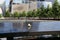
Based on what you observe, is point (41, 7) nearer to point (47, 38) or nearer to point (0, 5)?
point (0, 5)

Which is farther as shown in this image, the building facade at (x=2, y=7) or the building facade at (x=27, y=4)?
the building facade at (x=27, y=4)

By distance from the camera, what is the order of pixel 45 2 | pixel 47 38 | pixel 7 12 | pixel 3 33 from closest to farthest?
pixel 3 33 < pixel 47 38 < pixel 7 12 < pixel 45 2

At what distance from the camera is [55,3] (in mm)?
7523

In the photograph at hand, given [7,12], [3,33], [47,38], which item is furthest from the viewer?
[7,12]

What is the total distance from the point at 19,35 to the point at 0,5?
6495 mm

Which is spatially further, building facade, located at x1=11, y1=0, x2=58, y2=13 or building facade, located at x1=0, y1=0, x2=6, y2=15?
building facade, located at x1=11, y1=0, x2=58, y2=13

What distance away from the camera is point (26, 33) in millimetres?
1120

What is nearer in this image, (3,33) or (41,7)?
(3,33)

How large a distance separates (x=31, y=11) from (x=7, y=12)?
38.9 inches

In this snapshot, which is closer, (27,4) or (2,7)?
(2,7)

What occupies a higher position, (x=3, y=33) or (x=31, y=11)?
(x=3, y=33)

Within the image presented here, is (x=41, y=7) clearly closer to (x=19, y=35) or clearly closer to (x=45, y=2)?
(x=45, y=2)

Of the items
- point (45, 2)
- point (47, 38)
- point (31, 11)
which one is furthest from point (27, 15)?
point (47, 38)

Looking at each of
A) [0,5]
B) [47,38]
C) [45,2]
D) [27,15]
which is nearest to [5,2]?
[0,5]
